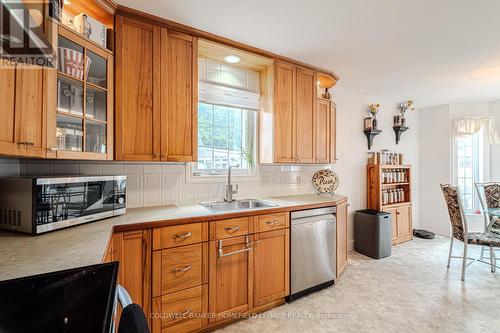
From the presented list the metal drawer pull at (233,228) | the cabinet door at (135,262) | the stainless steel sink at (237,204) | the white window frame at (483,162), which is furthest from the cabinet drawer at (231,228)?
the white window frame at (483,162)

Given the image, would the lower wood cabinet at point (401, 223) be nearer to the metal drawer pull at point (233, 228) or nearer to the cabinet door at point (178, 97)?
the metal drawer pull at point (233, 228)

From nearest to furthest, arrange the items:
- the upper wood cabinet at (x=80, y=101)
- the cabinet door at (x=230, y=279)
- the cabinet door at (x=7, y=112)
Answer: the cabinet door at (x=7, y=112) < the upper wood cabinet at (x=80, y=101) < the cabinet door at (x=230, y=279)

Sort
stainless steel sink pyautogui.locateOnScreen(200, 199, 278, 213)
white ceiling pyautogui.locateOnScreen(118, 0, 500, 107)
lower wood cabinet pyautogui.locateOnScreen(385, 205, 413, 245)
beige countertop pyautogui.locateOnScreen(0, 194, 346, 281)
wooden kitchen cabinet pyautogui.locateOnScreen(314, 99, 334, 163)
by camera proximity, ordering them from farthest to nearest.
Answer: lower wood cabinet pyautogui.locateOnScreen(385, 205, 413, 245), wooden kitchen cabinet pyautogui.locateOnScreen(314, 99, 334, 163), stainless steel sink pyautogui.locateOnScreen(200, 199, 278, 213), white ceiling pyautogui.locateOnScreen(118, 0, 500, 107), beige countertop pyautogui.locateOnScreen(0, 194, 346, 281)

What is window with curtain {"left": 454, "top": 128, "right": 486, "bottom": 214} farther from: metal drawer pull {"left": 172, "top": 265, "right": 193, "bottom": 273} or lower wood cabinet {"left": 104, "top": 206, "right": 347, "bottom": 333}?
metal drawer pull {"left": 172, "top": 265, "right": 193, "bottom": 273}

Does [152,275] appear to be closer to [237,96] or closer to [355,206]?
[237,96]

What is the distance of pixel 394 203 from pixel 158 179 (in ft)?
12.7

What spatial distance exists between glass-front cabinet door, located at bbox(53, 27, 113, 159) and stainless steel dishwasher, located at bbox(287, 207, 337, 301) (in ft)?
5.85

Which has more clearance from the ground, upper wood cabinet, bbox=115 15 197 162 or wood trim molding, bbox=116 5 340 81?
wood trim molding, bbox=116 5 340 81

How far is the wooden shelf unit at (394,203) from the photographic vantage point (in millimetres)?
3725

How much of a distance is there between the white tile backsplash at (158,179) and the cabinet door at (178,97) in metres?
0.35

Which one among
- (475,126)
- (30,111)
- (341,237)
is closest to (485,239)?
(341,237)

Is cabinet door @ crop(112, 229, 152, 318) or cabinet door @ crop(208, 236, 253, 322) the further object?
cabinet door @ crop(208, 236, 253, 322)

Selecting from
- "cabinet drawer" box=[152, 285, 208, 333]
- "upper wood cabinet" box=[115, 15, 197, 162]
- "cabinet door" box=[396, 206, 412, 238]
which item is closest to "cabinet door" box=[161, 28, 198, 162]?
"upper wood cabinet" box=[115, 15, 197, 162]

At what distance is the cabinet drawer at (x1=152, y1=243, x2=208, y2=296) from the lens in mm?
1611
